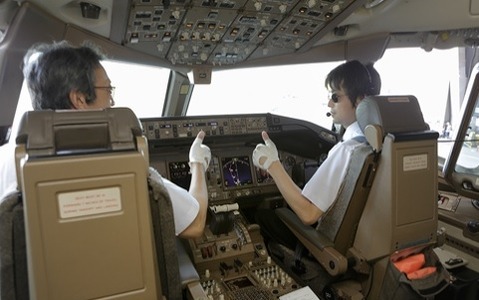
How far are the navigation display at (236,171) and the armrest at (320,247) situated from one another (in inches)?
21.3

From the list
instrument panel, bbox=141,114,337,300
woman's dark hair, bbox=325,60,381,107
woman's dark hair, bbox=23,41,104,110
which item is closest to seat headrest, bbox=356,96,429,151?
woman's dark hair, bbox=325,60,381,107

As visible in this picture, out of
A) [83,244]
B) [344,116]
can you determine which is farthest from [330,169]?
[83,244]

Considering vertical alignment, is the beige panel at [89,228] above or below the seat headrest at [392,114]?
below

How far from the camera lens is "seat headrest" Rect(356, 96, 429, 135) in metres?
1.54

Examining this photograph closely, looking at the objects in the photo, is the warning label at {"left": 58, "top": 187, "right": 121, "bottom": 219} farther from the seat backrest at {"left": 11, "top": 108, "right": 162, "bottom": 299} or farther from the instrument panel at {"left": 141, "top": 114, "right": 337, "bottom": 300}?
the instrument panel at {"left": 141, "top": 114, "right": 337, "bottom": 300}

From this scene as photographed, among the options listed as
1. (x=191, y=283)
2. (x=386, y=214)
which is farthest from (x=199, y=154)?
(x=386, y=214)

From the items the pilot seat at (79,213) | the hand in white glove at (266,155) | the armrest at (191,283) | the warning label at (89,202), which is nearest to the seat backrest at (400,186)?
the hand in white glove at (266,155)

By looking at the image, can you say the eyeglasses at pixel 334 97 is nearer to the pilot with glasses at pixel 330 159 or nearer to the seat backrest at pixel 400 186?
the pilot with glasses at pixel 330 159

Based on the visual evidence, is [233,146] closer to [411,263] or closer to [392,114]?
[392,114]

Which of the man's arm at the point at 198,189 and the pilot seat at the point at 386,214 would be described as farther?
the pilot seat at the point at 386,214

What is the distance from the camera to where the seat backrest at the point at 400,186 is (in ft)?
4.91

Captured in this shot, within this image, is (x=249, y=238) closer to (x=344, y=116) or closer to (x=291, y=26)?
(x=344, y=116)

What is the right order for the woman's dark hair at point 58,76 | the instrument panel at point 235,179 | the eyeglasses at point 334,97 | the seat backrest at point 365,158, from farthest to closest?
1. the eyeglasses at point 334,97
2. the instrument panel at point 235,179
3. the seat backrest at point 365,158
4. the woman's dark hair at point 58,76

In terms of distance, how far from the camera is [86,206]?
824 millimetres
